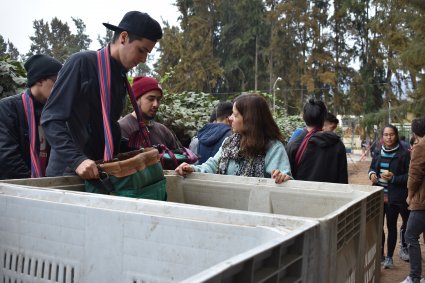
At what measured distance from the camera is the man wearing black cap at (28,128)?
9.80ft

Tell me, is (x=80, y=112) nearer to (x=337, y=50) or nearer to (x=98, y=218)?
(x=98, y=218)

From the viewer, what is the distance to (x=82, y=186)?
2.29m

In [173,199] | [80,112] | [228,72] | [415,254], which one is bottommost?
[415,254]

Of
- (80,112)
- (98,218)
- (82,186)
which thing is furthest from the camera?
(80,112)

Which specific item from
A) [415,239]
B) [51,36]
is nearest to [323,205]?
[415,239]

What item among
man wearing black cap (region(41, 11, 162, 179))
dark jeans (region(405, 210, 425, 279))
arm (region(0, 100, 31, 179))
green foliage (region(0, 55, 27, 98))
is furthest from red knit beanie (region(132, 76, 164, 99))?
dark jeans (region(405, 210, 425, 279))

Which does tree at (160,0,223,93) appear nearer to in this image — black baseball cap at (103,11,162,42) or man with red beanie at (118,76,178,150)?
man with red beanie at (118,76,178,150)

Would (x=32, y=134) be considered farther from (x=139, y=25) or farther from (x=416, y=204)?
(x=416, y=204)

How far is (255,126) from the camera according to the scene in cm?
322

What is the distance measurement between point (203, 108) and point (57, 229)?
778cm

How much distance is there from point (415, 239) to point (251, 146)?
10.1ft

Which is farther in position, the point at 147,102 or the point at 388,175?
the point at 388,175

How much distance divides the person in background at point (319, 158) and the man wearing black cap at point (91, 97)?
82.3 inches

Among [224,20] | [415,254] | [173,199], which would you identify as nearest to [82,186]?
[173,199]
